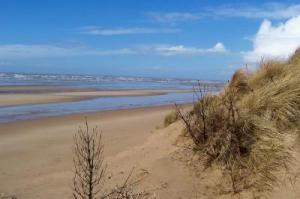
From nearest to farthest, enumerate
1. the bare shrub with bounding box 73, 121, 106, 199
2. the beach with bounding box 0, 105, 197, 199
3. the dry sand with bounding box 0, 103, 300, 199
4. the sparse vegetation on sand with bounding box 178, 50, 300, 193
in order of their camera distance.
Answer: the bare shrub with bounding box 73, 121, 106, 199, the sparse vegetation on sand with bounding box 178, 50, 300, 193, the dry sand with bounding box 0, 103, 300, 199, the beach with bounding box 0, 105, 197, 199

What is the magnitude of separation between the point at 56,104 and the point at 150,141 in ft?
44.9

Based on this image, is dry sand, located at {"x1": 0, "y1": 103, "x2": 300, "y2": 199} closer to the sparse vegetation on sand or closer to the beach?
the beach

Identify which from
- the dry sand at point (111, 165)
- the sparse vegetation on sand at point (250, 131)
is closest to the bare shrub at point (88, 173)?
the dry sand at point (111, 165)

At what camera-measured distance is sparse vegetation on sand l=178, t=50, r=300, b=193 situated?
6.29 meters

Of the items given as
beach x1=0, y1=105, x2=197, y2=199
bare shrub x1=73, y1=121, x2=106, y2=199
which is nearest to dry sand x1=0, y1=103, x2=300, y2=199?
beach x1=0, y1=105, x2=197, y2=199

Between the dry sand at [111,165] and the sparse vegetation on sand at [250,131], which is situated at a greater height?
the sparse vegetation on sand at [250,131]

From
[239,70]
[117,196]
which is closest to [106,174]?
[117,196]

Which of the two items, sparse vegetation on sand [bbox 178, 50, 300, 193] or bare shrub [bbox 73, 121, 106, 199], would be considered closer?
bare shrub [bbox 73, 121, 106, 199]

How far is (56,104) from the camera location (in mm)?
21547

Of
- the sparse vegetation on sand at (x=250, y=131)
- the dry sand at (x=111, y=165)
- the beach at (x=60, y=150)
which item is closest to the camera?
the sparse vegetation on sand at (x=250, y=131)

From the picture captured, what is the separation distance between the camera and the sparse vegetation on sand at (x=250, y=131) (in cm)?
629

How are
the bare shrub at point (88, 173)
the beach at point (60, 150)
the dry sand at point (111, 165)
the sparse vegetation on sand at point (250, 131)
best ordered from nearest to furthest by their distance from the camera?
the bare shrub at point (88, 173)
the sparse vegetation on sand at point (250, 131)
the dry sand at point (111, 165)
the beach at point (60, 150)

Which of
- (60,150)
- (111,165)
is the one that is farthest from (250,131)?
(60,150)

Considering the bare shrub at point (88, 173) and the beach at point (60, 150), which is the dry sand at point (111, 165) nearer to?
the beach at point (60, 150)
